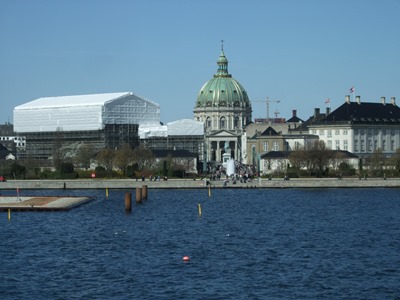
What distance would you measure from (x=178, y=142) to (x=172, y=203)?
9310 centimetres

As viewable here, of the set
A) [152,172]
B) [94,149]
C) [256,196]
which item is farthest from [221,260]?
[94,149]

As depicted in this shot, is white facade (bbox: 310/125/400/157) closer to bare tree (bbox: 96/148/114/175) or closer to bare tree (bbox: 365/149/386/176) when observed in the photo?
bare tree (bbox: 365/149/386/176)

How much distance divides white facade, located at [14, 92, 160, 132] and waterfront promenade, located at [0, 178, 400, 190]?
49498 millimetres

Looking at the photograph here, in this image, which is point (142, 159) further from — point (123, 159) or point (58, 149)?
point (58, 149)

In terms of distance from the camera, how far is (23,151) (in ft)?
561

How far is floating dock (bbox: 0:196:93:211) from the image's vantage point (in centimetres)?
7406

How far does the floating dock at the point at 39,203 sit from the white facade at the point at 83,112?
253ft

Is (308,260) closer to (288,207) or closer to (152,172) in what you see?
(288,207)

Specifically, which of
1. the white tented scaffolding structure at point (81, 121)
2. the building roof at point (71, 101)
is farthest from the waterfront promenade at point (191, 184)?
the building roof at point (71, 101)

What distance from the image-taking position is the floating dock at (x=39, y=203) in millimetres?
74062

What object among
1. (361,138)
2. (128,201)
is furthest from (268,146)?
(128,201)

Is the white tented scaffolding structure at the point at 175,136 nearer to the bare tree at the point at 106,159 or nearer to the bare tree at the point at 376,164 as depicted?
the bare tree at the point at 106,159

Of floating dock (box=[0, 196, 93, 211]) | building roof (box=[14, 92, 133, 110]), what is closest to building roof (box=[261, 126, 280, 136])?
building roof (box=[14, 92, 133, 110])

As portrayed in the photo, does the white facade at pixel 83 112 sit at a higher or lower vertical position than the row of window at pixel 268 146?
higher
